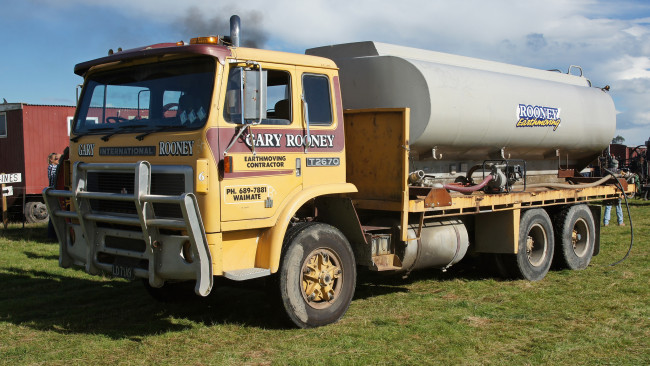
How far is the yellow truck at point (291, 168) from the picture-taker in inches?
243

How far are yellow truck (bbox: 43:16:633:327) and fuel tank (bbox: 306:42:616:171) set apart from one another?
3cm

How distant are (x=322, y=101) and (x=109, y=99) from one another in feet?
7.51

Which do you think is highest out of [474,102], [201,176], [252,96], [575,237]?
[474,102]

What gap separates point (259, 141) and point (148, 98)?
1.27 metres

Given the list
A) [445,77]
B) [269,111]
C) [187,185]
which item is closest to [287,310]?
[187,185]

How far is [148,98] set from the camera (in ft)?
22.2

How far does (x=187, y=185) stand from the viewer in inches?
238

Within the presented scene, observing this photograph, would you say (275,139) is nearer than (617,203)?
Yes

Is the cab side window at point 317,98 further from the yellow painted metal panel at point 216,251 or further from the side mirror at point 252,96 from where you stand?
the yellow painted metal panel at point 216,251

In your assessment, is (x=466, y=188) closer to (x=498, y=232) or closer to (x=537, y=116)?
(x=498, y=232)

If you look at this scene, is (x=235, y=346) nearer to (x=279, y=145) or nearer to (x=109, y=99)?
(x=279, y=145)

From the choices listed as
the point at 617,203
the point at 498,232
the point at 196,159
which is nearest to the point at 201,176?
the point at 196,159

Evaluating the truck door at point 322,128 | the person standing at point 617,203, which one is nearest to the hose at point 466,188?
the truck door at point 322,128

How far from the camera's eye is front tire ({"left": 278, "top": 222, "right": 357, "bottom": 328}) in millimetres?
6633
